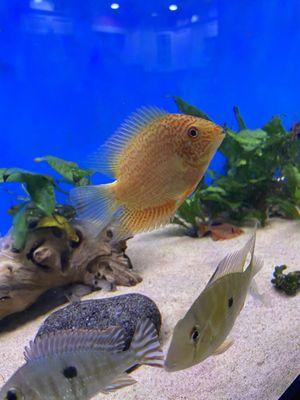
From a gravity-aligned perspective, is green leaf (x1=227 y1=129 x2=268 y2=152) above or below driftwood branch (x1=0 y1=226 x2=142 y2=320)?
above

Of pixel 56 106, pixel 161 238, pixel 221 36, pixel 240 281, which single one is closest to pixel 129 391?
pixel 240 281

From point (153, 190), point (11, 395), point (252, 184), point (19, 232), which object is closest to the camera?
point (11, 395)

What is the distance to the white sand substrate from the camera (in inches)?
65.5

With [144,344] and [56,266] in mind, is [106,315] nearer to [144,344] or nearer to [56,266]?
[56,266]

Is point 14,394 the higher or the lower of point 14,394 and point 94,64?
the lower

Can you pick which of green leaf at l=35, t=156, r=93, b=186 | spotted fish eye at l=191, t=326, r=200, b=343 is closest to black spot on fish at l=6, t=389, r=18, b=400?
spotted fish eye at l=191, t=326, r=200, b=343

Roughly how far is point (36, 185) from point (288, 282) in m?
1.87

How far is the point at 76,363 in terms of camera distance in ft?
3.19

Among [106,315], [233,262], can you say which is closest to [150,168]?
[233,262]

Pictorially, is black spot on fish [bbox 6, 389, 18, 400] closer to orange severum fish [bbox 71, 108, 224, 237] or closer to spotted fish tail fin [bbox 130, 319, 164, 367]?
spotted fish tail fin [bbox 130, 319, 164, 367]

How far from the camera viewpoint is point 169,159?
1.20m

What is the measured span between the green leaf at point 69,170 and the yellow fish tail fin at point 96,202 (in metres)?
1.79

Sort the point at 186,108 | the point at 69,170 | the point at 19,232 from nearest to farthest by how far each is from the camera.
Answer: the point at 19,232
the point at 69,170
the point at 186,108

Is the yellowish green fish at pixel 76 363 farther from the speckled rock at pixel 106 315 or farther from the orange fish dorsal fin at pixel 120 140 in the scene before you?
the speckled rock at pixel 106 315
